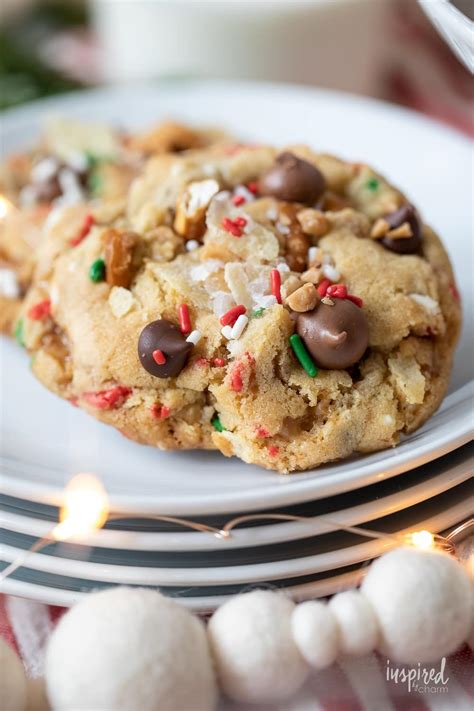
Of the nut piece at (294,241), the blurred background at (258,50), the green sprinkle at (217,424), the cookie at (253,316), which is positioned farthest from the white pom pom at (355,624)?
the blurred background at (258,50)

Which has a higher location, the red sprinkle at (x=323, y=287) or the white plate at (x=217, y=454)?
the red sprinkle at (x=323, y=287)

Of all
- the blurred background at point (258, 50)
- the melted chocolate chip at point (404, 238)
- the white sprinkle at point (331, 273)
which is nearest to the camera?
the white sprinkle at point (331, 273)

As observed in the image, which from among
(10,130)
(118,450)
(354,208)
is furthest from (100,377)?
(10,130)

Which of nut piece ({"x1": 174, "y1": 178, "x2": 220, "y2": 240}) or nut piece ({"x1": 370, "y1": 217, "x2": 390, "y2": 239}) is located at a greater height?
nut piece ({"x1": 370, "y1": 217, "x2": 390, "y2": 239})

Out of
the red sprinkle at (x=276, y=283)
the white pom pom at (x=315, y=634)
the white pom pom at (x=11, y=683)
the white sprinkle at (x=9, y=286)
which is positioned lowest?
the white sprinkle at (x=9, y=286)

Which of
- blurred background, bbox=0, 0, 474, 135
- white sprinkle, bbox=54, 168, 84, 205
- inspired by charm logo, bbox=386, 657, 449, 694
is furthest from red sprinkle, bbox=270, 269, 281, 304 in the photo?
blurred background, bbox=0, 0, 474, 135

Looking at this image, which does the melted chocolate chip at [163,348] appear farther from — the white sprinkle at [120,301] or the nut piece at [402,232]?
the nut piece at [402,232]

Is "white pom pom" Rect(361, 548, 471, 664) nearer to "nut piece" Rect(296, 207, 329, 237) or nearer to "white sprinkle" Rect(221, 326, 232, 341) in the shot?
"white sprinkle" Rect(221, 326, 232, 341)
